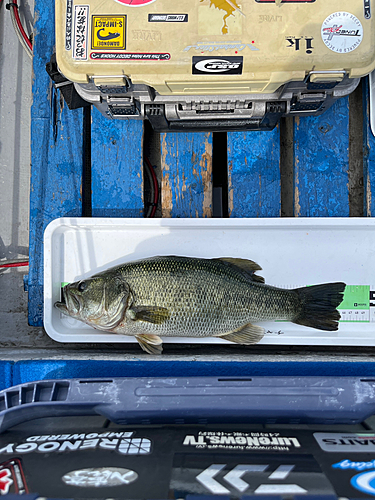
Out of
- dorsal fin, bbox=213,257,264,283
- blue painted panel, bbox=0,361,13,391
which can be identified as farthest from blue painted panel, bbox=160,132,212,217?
blue painted panel, bbox=0,361,13,391

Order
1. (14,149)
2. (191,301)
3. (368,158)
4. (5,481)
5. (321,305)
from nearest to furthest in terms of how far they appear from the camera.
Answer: (5,481), (191,301), (321,305), (368,158), (14,149)

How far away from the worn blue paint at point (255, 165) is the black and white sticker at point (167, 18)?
68cm

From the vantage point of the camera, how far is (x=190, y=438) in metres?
1.38

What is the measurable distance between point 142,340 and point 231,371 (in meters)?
0.54

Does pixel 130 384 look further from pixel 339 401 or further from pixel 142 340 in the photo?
pixel 339 401

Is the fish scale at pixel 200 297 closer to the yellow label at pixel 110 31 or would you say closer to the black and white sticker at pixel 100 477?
the black and white sticker at pixel 100 477

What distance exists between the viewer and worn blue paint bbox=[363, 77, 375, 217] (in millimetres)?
1926

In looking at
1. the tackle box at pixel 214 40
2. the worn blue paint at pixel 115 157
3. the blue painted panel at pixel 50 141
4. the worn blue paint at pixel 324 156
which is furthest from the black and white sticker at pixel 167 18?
the worn blue paint at pixel 324 156

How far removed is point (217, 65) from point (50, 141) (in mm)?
1121

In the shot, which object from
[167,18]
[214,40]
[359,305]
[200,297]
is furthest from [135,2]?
[359,305]

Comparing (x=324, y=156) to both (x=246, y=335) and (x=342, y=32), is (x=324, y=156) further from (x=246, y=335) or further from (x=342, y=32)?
(x=246, y=335)

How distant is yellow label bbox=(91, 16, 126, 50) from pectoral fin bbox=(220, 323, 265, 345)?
154 cm

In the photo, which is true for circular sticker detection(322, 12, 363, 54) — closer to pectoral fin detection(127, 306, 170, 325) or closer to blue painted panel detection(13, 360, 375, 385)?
A: pectoral fin detection(127, 306, 170, 325)

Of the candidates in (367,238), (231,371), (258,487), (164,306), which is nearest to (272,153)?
(367,238)
